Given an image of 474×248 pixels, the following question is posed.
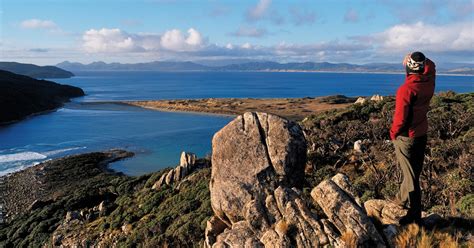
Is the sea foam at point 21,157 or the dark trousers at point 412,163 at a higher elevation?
the dark trousers at point 412,163

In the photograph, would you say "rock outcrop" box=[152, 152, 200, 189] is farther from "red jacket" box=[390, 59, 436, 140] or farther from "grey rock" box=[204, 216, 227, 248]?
"red jacket" box=[390, 59, 436, 140]

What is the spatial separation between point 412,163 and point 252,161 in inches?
216

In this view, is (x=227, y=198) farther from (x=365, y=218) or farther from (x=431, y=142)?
(x=431, y=142)

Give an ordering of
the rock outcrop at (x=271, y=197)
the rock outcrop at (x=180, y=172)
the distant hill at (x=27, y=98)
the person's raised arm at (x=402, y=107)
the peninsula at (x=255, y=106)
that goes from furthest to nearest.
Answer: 1. the distant hill at (x=27, y=98)
2. the peninsula at (x=255, y=106)
3. the rock outcrop at (x=180, y=172)
4. the rock outcrop at (x=271, y=197)
5. the person's raised arm at (x=402, y=107)

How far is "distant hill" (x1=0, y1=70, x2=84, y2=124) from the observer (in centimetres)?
10331

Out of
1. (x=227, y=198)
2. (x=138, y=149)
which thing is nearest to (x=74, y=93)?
(x=138, y=149)

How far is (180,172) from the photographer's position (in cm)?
3106

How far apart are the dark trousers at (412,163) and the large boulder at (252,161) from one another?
4.62m

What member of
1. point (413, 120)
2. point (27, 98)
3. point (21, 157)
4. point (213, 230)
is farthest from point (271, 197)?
point (27, 98)

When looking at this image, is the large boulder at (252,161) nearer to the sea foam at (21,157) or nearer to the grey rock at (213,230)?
the grey rock at (213,230)

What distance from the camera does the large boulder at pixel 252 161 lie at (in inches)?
493

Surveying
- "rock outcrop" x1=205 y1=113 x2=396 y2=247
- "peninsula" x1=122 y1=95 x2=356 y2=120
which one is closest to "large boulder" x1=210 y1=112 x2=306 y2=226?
"rock outcrop" x1=205 y1=113 x2=396 y2=247

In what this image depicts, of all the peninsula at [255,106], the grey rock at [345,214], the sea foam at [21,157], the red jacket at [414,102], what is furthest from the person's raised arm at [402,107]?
the peninsula at [255,106]

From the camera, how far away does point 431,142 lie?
22.5 m
